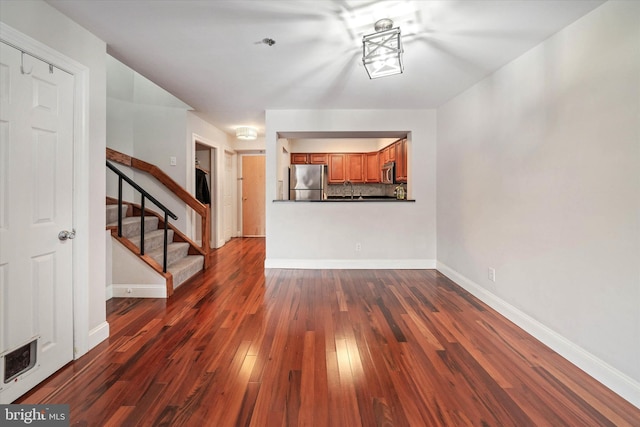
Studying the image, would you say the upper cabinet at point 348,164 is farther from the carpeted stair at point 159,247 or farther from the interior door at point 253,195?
the carpeted stair at point 159,247

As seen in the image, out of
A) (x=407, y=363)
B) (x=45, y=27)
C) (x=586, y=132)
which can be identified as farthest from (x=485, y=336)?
(x=45, y=27)

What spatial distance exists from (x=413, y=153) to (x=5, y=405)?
4.50m

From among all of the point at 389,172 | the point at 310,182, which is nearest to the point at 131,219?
the point at 310,182

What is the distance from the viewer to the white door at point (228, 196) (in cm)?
646

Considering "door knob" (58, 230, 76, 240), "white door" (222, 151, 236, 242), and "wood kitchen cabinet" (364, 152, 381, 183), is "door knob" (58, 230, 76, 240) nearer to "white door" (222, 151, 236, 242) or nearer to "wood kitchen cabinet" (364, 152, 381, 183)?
"white door" (222, 151, 236, 242)

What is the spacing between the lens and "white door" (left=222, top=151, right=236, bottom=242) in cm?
646

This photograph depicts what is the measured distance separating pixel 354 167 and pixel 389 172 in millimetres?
1379

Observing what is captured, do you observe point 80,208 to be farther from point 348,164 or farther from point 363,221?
point 348,164

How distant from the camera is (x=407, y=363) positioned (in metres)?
1.88

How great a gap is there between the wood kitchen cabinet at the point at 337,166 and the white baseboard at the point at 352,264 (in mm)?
2894

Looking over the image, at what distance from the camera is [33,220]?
169cm

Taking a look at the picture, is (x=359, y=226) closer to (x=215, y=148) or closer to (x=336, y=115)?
(x=336, y=115)

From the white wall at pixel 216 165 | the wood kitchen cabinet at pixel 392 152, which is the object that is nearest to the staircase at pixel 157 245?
the white wall at pixel 216 165

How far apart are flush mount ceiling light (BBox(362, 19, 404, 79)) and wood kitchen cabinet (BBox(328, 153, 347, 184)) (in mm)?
4553
